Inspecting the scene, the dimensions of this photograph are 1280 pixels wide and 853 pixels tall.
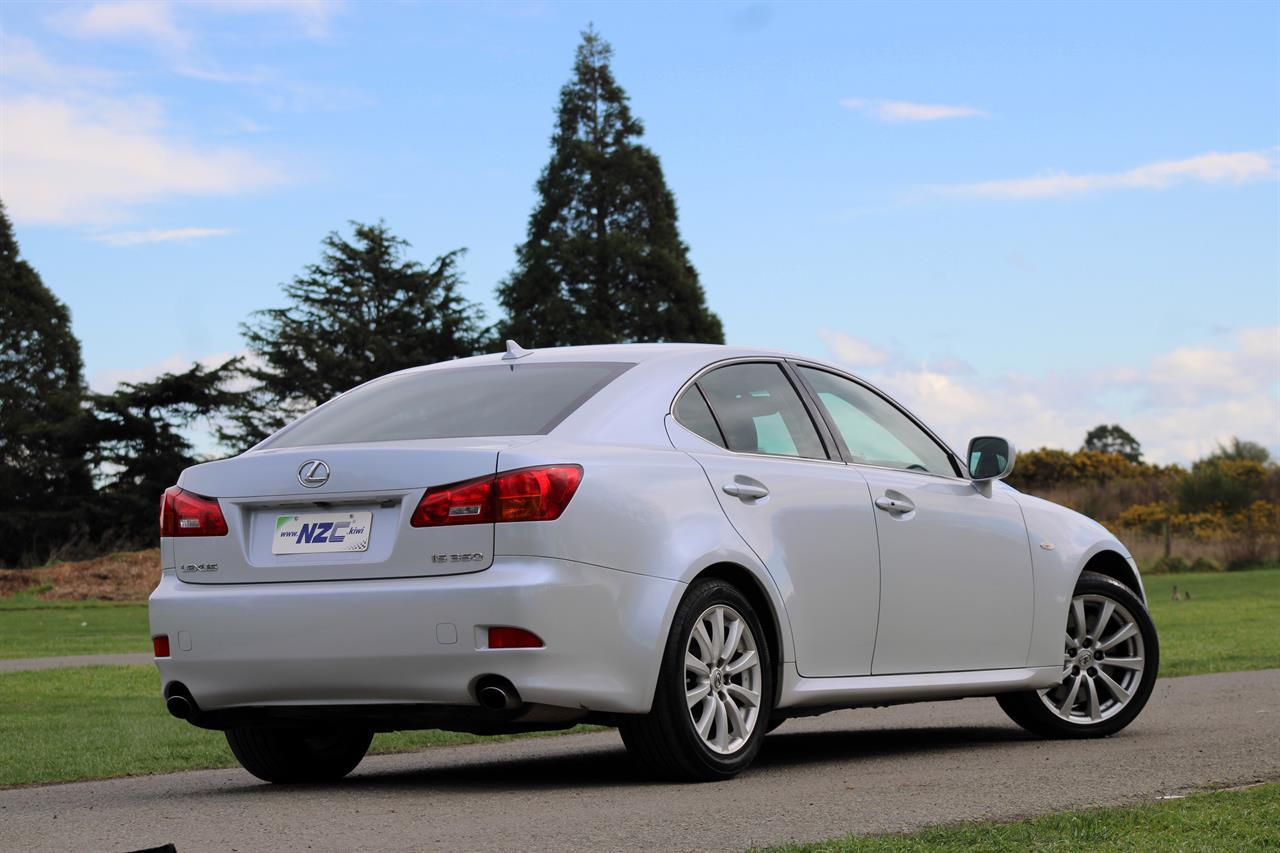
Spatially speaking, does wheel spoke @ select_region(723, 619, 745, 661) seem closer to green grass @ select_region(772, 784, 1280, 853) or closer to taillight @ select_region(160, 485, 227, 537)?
green grass @ select_region(772, 784, 1280, 853)

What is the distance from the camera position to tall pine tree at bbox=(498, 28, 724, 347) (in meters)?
63.6

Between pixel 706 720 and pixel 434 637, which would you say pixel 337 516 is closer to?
pixel 434 637

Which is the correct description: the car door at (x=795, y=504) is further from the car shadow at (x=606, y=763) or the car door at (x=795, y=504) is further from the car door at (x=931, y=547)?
the car shadow at (x=606, y=763)

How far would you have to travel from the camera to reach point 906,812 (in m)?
5.71

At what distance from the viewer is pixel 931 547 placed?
7863mm

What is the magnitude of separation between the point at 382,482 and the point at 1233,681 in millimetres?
7636

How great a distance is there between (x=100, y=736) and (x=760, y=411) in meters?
4.47

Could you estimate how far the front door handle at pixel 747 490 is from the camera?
6881mm

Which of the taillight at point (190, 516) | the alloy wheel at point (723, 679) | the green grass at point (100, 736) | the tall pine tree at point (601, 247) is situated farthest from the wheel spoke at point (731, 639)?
the tall pine tree at point (601, 247)

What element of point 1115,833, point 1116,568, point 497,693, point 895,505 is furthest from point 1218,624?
point 1115,833

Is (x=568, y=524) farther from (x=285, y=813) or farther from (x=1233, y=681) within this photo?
(x=1233, y=681)

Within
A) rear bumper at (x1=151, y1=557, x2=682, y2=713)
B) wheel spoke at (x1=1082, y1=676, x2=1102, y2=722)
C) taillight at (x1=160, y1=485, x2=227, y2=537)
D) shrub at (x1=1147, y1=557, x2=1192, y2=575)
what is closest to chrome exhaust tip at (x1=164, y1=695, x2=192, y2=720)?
rear bumper at (x1=151, y1=557, x2=682, y2=713)

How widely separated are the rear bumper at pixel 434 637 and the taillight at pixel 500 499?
0.53 ft

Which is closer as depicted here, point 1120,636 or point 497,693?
point 497,693
